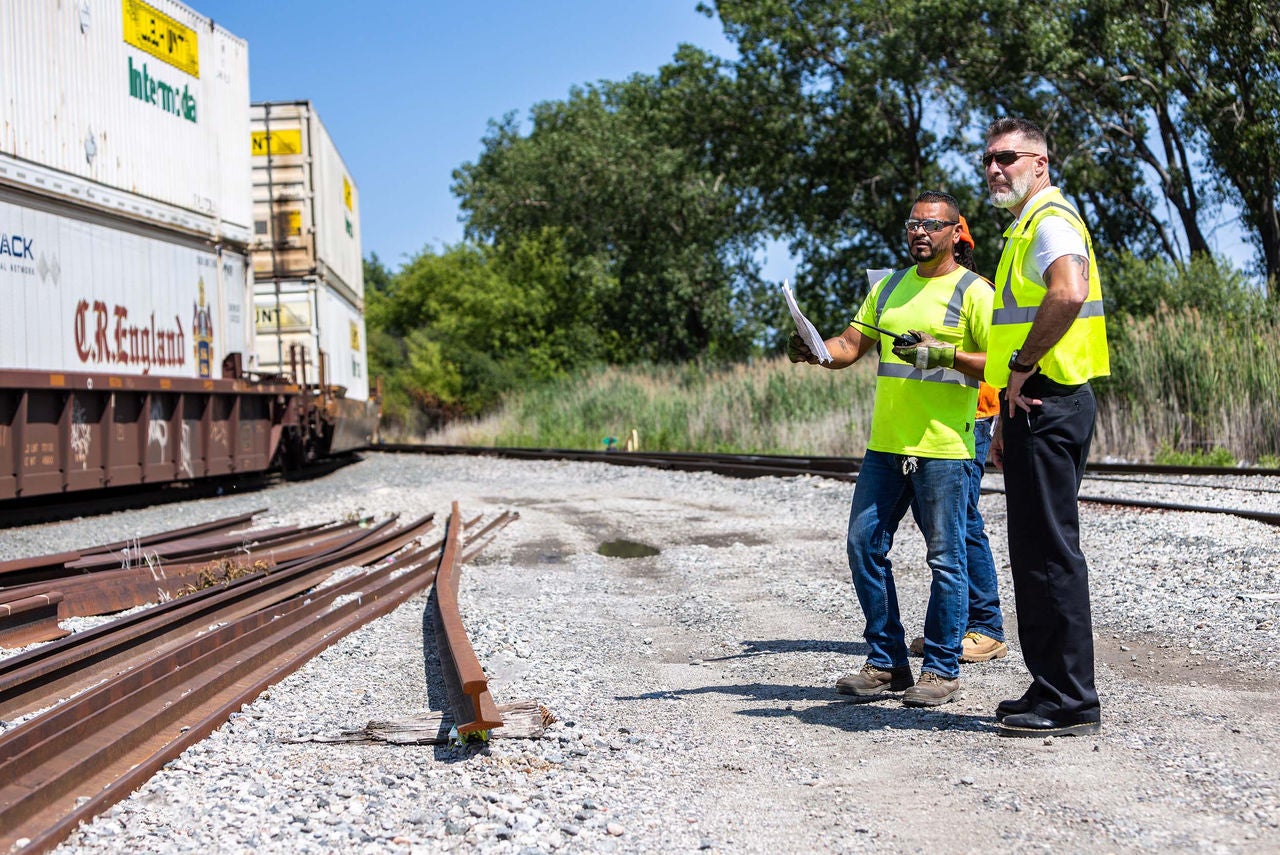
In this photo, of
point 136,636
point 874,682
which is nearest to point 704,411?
point 136,636

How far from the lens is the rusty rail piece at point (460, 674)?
13.0 feet

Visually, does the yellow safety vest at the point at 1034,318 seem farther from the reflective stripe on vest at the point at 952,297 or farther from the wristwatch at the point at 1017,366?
the reflective stripe on vest at the point at 952,297

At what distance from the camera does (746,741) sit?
4168 millimetres

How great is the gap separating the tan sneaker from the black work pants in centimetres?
133

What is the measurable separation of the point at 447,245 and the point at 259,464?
1481 inches

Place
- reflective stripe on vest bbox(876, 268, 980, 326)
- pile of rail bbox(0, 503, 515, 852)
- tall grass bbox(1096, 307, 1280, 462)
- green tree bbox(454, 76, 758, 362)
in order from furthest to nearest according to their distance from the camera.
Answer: green tree bbox(454, 76, 758, 362) < tall grass bbox(1096, 307, 1280, 462) < reflective stripe on vest bbox(876, 268, 980, 326) < pile of rail bbox(0, 503, 515, 852)

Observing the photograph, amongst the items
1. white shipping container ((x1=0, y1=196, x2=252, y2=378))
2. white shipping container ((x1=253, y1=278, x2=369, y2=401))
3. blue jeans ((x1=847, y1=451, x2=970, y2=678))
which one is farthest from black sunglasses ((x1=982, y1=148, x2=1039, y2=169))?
white shipping container ((x1=253, y1=278, x2=369, y2=401))

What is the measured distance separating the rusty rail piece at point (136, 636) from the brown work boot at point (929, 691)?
3497 mm

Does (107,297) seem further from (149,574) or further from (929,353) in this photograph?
(929,353)

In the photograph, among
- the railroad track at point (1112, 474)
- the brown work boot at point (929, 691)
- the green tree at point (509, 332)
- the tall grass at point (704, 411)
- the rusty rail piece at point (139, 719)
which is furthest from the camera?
the green tree at point (509, 332)

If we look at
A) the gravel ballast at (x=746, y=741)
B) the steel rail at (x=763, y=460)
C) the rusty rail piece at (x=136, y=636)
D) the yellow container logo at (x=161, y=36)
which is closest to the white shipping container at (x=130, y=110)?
the yellow container logo at (x=161, y=36)

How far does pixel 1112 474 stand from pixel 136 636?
10838 mm

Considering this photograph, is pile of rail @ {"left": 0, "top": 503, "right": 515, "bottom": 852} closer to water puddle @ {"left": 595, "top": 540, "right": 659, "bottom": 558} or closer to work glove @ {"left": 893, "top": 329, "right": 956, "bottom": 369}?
water puddle @ {"left": 595, "top": 540, "right": 659, "bottom": 558}

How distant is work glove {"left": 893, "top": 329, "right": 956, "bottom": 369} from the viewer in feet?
14.2
